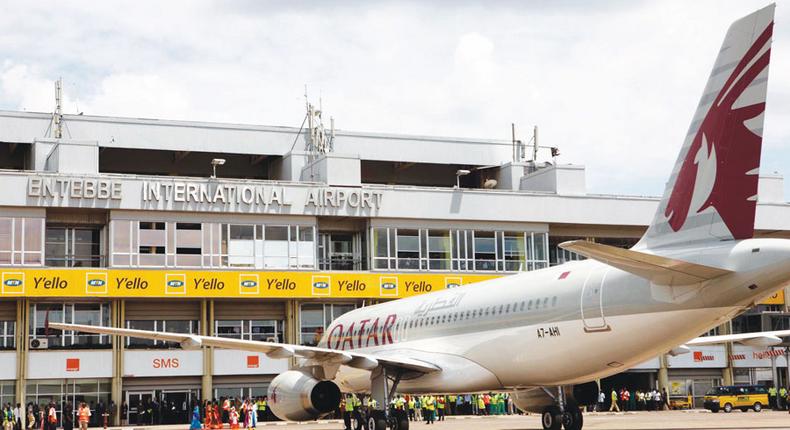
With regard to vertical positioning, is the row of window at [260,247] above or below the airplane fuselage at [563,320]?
above

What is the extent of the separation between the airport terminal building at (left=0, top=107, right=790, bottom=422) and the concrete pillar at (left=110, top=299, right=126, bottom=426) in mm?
71

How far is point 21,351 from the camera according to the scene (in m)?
46.5

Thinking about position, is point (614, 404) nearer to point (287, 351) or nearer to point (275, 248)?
point (275, 248)

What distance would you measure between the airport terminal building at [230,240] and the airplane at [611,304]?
21641 millimetres

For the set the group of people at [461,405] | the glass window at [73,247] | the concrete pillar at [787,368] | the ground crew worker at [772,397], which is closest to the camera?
the group of people at [461,405]

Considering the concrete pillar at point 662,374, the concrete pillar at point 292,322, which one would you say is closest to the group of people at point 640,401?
the concrete pillar at point 662,374

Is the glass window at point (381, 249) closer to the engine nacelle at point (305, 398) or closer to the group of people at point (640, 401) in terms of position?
the group of people at point (640, 401)

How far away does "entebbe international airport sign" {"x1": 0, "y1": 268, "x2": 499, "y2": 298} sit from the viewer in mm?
46344

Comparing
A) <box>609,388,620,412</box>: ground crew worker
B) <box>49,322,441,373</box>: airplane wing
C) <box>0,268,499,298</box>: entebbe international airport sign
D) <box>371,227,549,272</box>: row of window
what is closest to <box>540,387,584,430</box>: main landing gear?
<box>49,322,441,373</box>: airplane wing

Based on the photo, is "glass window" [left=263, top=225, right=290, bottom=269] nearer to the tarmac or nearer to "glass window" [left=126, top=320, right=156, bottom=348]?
"glass window" [left=126, top=320, right=156, bottom=348]

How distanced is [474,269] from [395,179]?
411 inches

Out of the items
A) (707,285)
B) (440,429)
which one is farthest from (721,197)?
(440,429)

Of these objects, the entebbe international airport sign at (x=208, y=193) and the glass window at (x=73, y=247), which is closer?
the entebbe international airport sign at (x=208, y=193)

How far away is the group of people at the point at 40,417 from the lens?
128 ft
